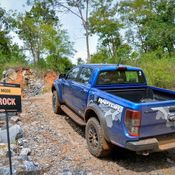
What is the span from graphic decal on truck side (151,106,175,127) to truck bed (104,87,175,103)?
136 centimetres

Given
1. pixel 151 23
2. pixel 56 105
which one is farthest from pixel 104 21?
pixel 56 105

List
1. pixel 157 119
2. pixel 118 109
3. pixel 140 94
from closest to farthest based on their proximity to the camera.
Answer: pixel 157 119, pixel 118 109, pixel 140 94

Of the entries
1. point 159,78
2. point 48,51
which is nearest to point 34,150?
point 159,78

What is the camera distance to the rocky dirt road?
18.0 feet

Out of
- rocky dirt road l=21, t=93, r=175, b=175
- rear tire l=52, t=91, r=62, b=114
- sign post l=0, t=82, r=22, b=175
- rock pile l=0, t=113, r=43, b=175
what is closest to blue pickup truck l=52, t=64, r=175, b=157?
rocky dirt road l=21, t=93, r=175, b=175

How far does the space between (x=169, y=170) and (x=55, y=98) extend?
4.44m

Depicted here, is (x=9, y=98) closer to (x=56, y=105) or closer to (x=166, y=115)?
(x=166, y=115)

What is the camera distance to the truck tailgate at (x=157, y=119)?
494cm

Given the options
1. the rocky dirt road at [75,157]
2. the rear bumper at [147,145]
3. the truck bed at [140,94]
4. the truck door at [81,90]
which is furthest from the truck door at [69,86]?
the rear bumper at [147,145]

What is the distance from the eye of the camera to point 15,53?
24.6 metres

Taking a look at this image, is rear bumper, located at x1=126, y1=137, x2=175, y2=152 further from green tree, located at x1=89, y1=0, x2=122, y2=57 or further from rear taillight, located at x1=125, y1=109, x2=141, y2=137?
green tree, located at x1=89, y1=0, x2=122, y2=57

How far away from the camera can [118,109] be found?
5.14m

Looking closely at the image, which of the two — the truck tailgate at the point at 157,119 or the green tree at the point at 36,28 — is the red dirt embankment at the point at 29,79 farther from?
the truck tailgate at the point at 157,119

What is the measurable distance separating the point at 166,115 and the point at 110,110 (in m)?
0.97
